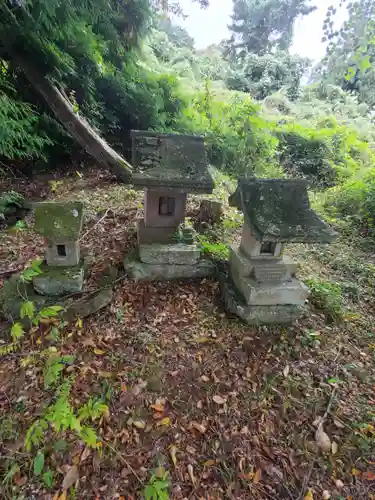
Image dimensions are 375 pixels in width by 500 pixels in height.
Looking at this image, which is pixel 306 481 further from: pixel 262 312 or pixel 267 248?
pixel 267 248

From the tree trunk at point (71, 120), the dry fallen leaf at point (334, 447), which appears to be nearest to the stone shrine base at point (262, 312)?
the dry fallen leaf at point (334, 447)

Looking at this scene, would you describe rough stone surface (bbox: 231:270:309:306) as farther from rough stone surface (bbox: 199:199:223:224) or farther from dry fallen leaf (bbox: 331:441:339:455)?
rough stone surface (bbox: 199:199:223:224)

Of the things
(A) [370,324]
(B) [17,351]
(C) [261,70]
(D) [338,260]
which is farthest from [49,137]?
(C) [261,70]

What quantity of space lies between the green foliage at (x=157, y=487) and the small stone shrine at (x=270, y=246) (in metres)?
1.76

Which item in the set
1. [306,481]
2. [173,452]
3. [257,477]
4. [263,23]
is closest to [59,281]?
[173,452]

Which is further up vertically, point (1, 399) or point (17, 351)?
point (17, 351)

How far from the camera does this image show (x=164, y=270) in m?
3.85

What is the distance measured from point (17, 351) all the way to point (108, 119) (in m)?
5.95

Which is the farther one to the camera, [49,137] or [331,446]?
[49,137]

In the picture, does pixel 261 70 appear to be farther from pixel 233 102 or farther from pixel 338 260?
pixel 338 260

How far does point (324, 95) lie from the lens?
Result: 16.1 meters

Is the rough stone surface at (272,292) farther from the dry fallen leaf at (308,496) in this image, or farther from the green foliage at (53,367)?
the green foliage at (53,367)

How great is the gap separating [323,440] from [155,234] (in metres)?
2.84

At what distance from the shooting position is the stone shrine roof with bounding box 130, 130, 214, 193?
3180 millimetres
